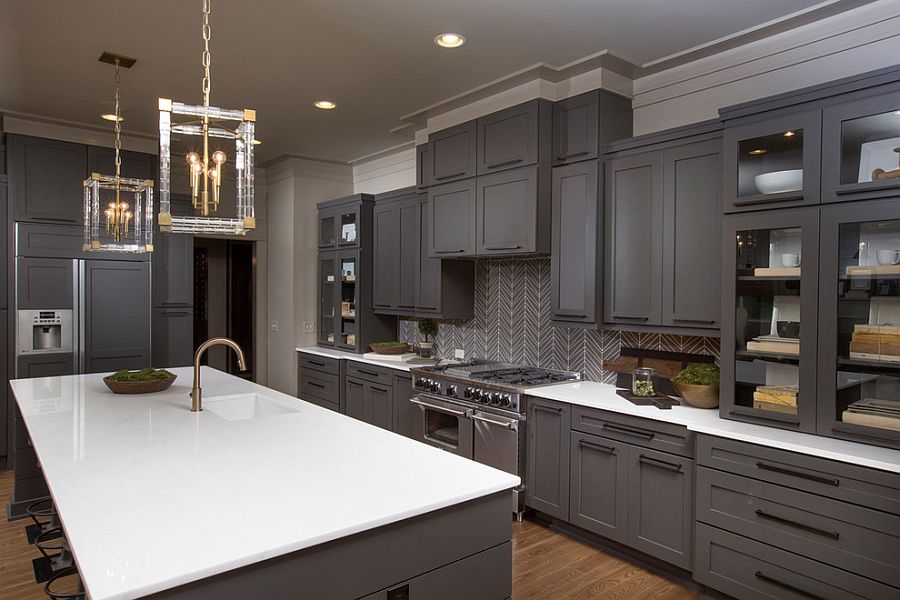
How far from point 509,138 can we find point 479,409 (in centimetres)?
184

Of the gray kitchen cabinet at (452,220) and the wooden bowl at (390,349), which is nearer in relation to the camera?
the gray kitchen cabinet at (452,220)

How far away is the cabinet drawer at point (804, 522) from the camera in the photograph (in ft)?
6.98

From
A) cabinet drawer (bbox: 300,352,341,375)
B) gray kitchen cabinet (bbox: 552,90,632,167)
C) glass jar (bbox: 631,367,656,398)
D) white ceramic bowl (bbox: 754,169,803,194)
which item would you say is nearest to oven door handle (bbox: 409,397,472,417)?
glass jar (bbox: 631,367,656,398)

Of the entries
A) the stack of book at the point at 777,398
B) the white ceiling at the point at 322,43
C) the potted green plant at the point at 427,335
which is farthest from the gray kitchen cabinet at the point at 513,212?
the stack of book at the point at 777,398

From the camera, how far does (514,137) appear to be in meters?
3.81

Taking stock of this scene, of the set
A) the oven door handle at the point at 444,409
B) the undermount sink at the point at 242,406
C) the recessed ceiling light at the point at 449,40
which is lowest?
the oven door handle at the point at 444,409

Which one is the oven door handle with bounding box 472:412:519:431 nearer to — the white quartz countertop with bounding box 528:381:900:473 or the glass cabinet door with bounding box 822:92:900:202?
the white quartz countertop with bounding box 528:381:900:473

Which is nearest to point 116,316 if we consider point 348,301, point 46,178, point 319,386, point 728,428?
point 46,178

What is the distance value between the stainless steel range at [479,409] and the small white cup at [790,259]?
1.58 meters

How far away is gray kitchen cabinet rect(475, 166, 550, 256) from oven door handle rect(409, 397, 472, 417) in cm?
112

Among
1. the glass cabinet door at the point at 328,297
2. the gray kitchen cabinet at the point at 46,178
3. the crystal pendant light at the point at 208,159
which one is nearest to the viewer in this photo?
the crystal pendant light at the point at 208,159

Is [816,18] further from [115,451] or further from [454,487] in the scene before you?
[115,451]

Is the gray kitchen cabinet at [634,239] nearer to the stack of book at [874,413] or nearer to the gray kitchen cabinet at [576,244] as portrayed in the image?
the gray kitchen cabinet at [576,244]

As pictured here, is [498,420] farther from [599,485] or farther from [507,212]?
[507,212]
